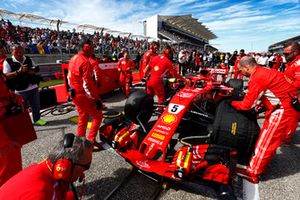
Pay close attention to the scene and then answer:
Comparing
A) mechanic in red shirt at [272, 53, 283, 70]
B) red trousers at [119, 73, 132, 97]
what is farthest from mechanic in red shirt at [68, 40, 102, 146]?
mechanic in red shirt at [272, 53, 283, 70]

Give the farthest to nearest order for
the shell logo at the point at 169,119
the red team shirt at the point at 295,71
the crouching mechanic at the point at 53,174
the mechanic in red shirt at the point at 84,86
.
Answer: the red team shirt at the point at 295,71 → the mechanic in red shirt at the point at 84,86 → the shell logo at the point at 169,119 → the crouching mechanic at the point at 53,174

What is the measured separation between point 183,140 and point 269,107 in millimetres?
1392

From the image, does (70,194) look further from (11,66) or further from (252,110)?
(11,66)

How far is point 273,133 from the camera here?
252 centimetres

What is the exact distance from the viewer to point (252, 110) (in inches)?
109

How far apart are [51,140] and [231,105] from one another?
10.5ft

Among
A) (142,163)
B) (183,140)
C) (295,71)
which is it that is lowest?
(183,140)

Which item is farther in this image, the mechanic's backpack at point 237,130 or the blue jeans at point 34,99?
the blue jeans at point 34,99

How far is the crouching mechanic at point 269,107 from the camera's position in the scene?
248cm

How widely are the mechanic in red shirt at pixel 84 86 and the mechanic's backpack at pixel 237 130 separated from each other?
6.10ft

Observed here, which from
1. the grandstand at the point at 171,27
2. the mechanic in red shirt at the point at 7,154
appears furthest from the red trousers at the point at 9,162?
the grandstand at the point at 171,27

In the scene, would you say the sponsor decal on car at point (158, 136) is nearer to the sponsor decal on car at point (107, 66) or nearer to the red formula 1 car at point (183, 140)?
the red formula 1 car at point (183, 140)

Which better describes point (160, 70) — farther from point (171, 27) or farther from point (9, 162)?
point (171, 27)

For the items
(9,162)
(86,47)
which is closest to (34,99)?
(86,47)
